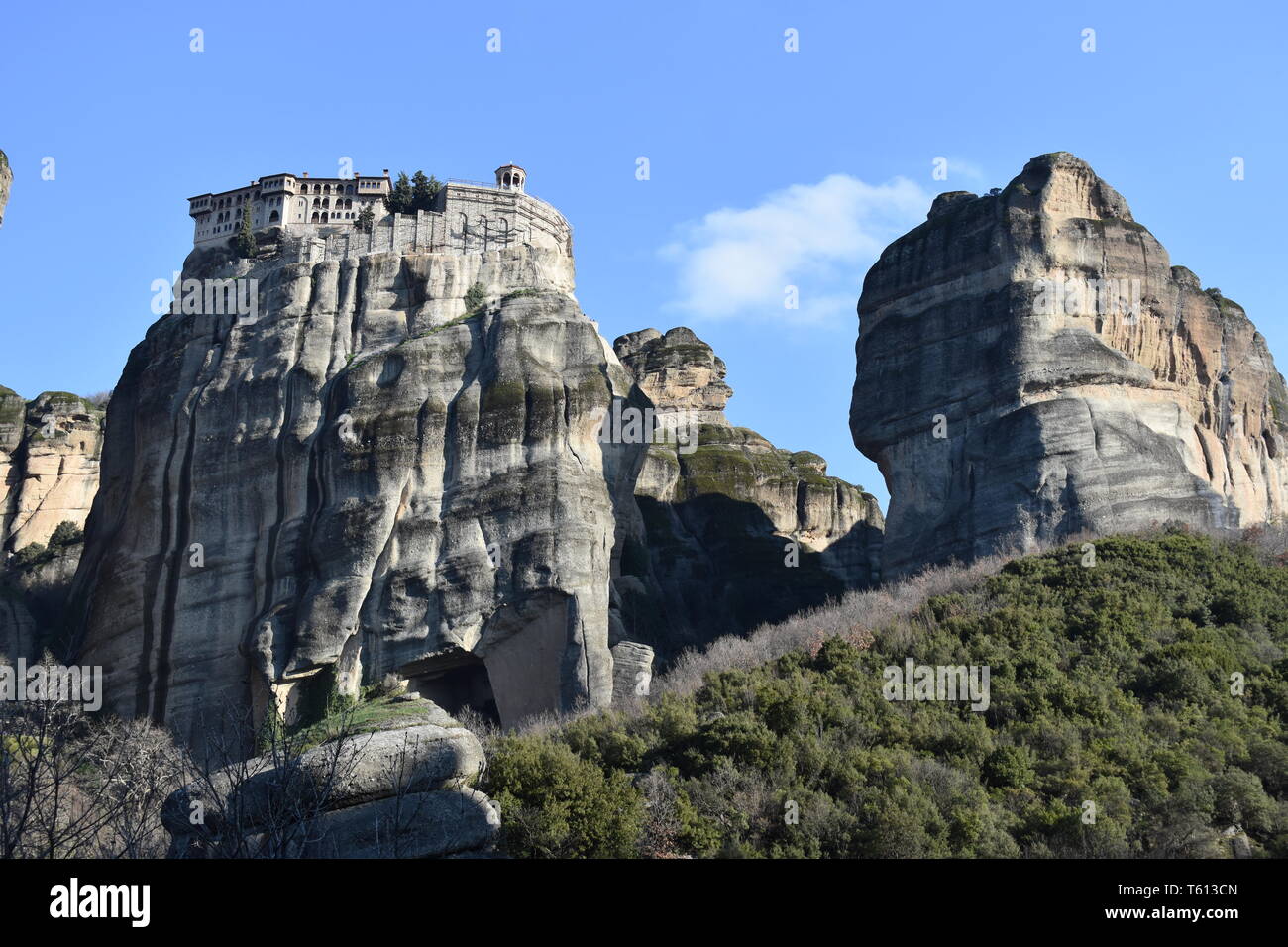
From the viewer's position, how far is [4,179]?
1188 inches

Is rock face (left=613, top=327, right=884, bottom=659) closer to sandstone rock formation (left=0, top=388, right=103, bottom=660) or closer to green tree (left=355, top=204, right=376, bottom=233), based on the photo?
green tree (left=355, top=204, right=376, bottom=233)

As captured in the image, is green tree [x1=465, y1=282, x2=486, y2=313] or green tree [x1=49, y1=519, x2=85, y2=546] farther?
green tree [x1=49, y1=519, x2=85, y2=546]

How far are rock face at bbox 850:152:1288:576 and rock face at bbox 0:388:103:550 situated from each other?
110 ft

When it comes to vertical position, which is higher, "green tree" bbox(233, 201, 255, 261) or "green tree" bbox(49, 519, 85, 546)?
"green tree" bbox(233, 201, 255, 261)

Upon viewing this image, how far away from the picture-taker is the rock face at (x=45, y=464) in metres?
67.1

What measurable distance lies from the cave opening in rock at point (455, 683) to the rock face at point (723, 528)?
665 cm

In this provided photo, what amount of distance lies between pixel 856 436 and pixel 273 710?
21004 millimetres

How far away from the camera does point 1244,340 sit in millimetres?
55438

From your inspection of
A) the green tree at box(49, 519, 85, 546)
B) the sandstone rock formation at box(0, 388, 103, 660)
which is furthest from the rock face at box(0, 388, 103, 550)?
the green tree at box(49, 519, 85, 546)

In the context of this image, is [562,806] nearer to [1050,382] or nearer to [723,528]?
[1050,382]

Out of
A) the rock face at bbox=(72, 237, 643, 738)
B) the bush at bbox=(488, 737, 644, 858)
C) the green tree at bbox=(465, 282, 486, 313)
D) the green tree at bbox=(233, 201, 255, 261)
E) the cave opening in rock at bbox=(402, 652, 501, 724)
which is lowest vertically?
the bush at bbox=(488, 737, 644, 858)

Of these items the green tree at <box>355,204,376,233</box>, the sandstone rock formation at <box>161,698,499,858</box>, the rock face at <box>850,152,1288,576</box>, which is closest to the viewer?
the sandstone rock formation at <box>161,698,499,858</box>

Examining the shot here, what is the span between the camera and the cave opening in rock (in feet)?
149
